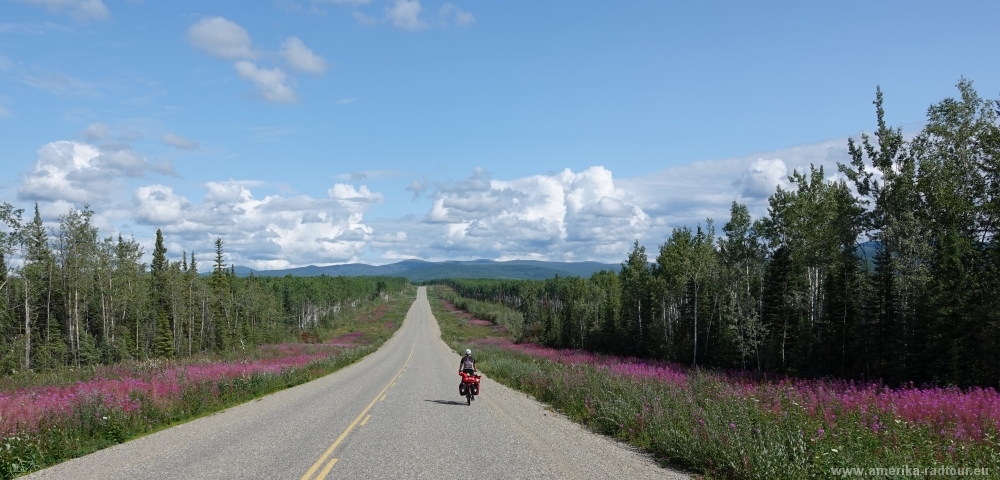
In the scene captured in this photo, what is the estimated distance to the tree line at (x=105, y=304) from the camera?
3947cm

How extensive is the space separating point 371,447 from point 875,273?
34.5 m

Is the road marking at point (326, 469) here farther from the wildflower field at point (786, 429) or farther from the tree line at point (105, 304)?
the tree line at point (105, 304)

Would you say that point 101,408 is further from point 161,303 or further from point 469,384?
point 161,303

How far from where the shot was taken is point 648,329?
58125mm

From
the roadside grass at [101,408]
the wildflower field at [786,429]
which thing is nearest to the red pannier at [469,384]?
the wildflower field at [786,429]

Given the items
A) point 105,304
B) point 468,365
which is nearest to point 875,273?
point 468,365

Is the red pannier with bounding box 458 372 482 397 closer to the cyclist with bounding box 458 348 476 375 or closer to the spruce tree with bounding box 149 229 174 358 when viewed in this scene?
the cyclist with bounding box 458 348 476 375

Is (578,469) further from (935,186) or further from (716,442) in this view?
(935,186)

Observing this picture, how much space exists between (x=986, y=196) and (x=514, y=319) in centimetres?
9178

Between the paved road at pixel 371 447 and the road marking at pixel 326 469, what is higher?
the road marking at pixel 326 469

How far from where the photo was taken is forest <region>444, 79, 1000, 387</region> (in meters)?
25.4

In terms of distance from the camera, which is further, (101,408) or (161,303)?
(161,303)

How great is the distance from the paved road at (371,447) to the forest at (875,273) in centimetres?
2068

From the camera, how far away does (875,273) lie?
33.6 metres
